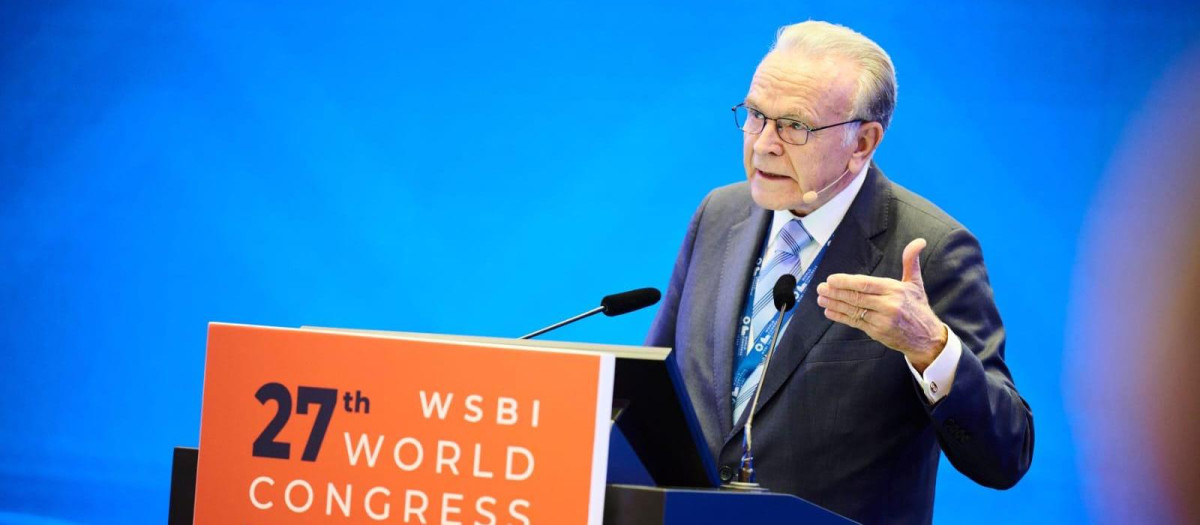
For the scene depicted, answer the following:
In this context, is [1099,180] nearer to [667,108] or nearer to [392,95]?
[667,108]

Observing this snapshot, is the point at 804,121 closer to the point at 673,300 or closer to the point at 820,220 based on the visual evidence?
the point at 820,220

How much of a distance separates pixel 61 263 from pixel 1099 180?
3990mm

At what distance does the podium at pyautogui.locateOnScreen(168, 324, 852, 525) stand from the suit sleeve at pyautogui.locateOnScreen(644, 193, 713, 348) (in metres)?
1.12

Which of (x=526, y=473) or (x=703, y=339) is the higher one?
(x=703, y=339)

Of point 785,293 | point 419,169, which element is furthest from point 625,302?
point 419,169

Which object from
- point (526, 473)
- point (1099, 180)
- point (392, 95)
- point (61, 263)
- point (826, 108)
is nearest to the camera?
point (526, 473)

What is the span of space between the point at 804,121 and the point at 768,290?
364 mm

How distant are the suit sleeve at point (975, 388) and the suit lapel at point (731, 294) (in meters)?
0.40

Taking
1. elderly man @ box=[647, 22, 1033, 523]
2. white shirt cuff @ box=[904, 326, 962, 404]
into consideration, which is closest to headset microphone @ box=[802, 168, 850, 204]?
elderly man @ box=[647, 22, 1033, 523]

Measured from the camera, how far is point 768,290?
8.20 ft

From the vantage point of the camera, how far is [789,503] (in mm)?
1534

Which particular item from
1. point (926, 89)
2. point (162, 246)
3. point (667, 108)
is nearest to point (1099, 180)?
point (926, 89)

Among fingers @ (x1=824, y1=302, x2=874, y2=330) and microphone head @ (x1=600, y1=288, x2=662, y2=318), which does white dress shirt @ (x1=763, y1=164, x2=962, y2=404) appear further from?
fingers @ (x1=824, y1=302, x2=874, y2=330)

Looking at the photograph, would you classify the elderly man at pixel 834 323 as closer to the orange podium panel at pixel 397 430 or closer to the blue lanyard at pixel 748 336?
the blue lanyard at pixel 748 336
